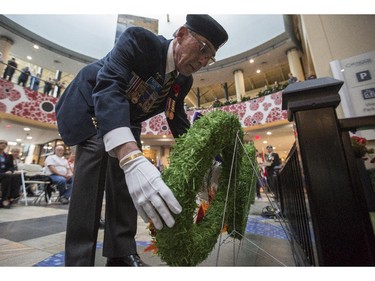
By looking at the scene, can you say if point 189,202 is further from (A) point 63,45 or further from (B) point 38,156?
(B) point 38,156

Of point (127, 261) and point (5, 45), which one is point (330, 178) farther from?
point (5, 45)

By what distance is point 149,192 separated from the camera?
2.11 ft

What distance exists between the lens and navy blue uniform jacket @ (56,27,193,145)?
741 millimetres

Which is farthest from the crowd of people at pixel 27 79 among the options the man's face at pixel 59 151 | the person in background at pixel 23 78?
the man's face at pixel 59 151

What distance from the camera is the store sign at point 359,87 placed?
2.65m

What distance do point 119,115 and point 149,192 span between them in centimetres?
29

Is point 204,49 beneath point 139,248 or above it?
above

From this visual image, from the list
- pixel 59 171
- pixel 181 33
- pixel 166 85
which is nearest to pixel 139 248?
pixel 166 85

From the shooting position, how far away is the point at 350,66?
2838 mm

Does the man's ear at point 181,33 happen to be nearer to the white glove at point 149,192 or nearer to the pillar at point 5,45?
the white glove at point 149,192

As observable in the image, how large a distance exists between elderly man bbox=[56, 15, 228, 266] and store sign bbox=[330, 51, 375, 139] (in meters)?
2.61

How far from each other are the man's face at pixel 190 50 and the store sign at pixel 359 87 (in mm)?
2607
